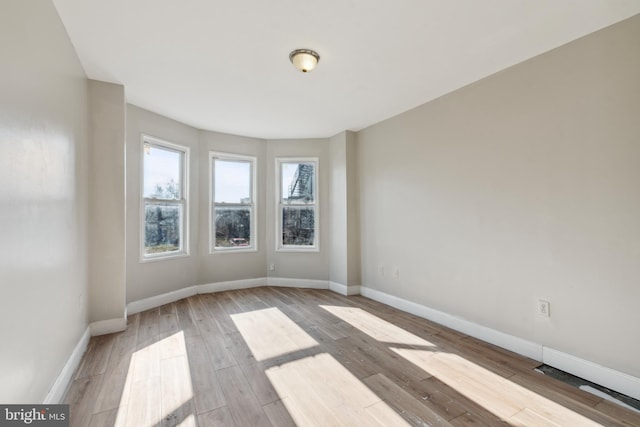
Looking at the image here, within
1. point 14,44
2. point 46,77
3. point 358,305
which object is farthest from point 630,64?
point 46,77

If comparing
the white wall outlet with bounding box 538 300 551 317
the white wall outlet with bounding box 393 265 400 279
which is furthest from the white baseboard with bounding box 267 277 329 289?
the white wall outlet with bounding box 538 300 551 317

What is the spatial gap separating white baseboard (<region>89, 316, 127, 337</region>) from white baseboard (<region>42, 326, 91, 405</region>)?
199 millimetres

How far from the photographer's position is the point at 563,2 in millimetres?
1825

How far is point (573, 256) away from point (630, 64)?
1.39m

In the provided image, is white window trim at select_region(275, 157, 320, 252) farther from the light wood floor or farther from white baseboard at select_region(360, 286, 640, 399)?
white baseboard at select_region(360, 286, 640, 399)

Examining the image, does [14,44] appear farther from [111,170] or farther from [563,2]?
[563,2]

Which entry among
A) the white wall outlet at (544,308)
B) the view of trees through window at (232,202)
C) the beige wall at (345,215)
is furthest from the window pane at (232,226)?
the white wall outlet at (544,308)

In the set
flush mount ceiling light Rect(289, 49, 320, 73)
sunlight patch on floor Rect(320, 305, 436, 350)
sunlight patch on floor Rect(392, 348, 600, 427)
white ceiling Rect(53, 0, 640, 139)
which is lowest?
sunlight patch on floor Rect(392, 348, 600, 427)

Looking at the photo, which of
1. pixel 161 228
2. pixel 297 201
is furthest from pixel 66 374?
pixel 297 201

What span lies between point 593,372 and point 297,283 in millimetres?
3619

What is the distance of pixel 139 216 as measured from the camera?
355 centimetres

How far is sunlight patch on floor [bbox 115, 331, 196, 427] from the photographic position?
67.6 inches

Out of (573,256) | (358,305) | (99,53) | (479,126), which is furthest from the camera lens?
(358,305)

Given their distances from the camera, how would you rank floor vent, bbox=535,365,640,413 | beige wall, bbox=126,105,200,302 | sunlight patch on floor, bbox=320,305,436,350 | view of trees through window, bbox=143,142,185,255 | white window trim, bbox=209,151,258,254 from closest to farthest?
floor vent, bbox=535,365,640,413 → sunlight patch on floor, bbox=320,305,436,350 → beige wall, bbox=126,105,200,302 → view of trees through window, bbox=143,142,185,255 → white window trim, bbox=209,151,258,254
